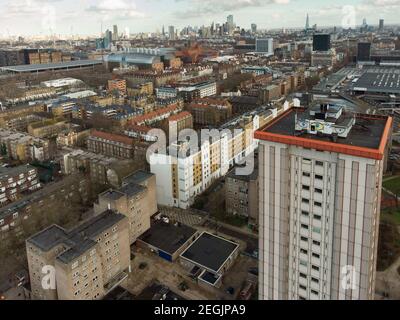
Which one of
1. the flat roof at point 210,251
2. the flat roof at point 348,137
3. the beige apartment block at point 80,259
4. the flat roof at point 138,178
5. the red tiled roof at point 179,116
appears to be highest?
the flat roof at point 348,137

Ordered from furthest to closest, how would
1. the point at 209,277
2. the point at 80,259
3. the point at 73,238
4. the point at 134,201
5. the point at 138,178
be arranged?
the point at 138,178 → the point at 134,201 → the point at 209,277 → the point at 73,238 → the point at 80,259

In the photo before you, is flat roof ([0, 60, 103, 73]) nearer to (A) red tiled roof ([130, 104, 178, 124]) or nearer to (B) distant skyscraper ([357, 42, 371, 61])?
(A) red tiled roof ([130, 104, 178, 124])

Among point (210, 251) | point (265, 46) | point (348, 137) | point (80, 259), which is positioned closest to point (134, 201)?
point (210, 251)

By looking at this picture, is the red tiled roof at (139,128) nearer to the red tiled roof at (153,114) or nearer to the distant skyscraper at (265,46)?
the red tiled roof at (153,114)

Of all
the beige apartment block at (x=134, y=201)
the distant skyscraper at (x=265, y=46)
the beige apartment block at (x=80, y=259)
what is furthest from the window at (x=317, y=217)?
the distant skyscraper at (x=265, y=46)

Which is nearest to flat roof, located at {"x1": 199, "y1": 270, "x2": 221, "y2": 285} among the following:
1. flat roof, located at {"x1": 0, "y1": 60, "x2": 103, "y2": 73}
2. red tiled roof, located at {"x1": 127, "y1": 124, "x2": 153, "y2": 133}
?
red tiled roof, located at {"x1": 127, "y1": 124, "x2": 153, "y2": 133}

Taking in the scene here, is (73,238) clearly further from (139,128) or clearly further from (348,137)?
(139,128)
